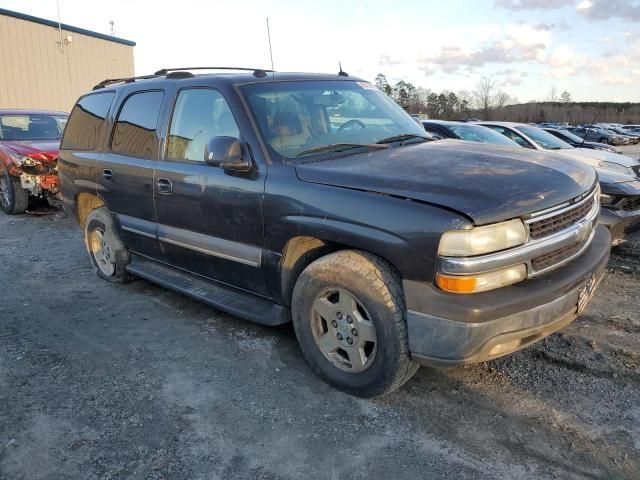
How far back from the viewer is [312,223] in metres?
3.05

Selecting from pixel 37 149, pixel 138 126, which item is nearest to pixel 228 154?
pixel 138 126

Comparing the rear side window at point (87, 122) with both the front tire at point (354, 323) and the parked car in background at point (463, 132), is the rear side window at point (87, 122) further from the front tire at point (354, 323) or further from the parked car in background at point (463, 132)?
the parked car in background at point (463, 132)

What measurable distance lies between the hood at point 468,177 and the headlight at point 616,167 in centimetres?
341

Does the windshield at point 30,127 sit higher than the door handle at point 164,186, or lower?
higher

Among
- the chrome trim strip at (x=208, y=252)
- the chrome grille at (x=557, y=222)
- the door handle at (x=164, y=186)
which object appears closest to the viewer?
the chrome grille at (x=557, y=222)

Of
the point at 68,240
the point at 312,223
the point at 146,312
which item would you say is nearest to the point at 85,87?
the point at 68,240

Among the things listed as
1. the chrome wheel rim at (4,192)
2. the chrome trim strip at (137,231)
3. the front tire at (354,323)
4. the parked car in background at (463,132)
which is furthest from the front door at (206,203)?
the chrome wheel rim at (4,192)

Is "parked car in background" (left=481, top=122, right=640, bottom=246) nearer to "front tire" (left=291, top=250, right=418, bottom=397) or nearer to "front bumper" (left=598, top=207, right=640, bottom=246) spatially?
"front bumper" (left=598, top=207, right=640, bottom=246)

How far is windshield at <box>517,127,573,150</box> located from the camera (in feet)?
27.7

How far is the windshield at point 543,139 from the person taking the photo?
8.45 meters

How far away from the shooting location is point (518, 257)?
2.66m

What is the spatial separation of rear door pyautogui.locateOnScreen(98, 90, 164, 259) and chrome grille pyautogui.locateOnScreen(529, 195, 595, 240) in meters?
2.87

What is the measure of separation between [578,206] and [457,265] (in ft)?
3.54

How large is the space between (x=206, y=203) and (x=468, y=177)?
182 cm
